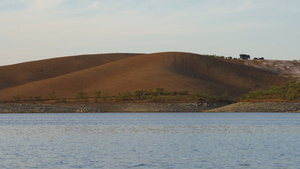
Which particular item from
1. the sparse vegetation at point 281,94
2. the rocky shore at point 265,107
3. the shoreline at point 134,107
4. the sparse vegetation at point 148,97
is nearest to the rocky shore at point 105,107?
the shoreline at point 134,107

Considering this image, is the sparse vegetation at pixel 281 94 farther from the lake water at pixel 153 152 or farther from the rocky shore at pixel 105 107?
the lake water at pixel 153 152

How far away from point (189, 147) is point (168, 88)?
13407 centimetres

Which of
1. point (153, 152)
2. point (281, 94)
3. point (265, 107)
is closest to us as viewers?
point (153, 152)

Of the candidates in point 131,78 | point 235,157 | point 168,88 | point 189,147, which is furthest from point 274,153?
point 131,78

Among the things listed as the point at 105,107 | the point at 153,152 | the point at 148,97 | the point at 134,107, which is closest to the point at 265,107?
the point at 134,107

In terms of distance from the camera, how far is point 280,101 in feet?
447

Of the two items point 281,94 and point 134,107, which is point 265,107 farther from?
point 134,107

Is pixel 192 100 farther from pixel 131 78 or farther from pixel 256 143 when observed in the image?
pixel 256 143

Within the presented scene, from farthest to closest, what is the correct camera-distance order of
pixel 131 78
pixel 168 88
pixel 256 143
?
pixel 131 78 < pixel 168 88 < pixel 256 143

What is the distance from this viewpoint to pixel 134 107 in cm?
14625

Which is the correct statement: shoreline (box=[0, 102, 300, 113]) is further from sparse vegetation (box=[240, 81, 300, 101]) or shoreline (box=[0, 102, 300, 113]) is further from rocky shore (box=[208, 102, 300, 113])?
sparse vegetation (box=[240, 81, 300, 101])

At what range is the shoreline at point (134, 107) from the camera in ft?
443

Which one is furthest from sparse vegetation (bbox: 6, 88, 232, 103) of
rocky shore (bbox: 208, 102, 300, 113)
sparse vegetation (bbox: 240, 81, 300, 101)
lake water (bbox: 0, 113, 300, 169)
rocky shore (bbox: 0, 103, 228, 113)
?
lake water (bbox: 0, 113, 300, 169)

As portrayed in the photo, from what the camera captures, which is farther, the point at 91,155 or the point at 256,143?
the point at 256,143
